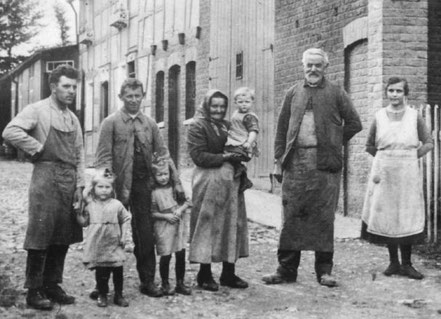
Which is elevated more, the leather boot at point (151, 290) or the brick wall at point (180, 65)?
the brick wall at point (180, 65)

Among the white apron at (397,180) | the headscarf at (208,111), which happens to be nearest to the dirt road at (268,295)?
the white apron at (397,180)

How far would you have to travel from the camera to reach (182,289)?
18.7 feet

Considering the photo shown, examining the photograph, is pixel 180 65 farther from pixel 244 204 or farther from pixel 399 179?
pixel 244 204

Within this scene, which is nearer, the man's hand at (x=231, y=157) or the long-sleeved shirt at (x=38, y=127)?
the long-sleeved shirt at (x=38, y=127)

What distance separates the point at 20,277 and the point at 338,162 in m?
3.07

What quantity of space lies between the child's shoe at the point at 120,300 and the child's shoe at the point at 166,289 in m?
0.39

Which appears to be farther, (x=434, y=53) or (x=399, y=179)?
(x=434, y=53)

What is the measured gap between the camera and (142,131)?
568 centimetres

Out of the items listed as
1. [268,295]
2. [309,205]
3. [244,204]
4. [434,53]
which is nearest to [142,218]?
[244,204]

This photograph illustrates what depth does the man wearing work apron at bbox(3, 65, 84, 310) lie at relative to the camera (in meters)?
5.14

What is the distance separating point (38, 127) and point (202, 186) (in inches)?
57.9

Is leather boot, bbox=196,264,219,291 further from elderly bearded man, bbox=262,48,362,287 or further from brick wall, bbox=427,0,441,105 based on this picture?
brick wall, bbox=427,0,441,105

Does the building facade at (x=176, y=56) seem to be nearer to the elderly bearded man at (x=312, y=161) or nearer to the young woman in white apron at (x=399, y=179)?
the young woman in white apron at (x=399, y=179)

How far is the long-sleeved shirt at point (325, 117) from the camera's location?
6.11 m
